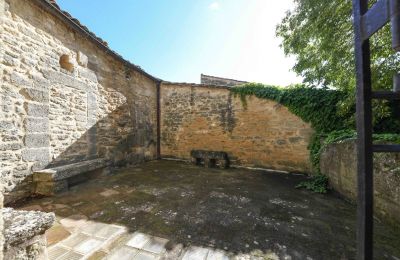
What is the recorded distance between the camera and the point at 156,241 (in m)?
2.32

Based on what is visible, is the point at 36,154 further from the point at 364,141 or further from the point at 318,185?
the point at 318,185

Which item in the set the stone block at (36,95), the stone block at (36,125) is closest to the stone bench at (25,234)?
the stone block at (36,125)

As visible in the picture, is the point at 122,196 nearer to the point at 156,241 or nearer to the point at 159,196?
the point at 159,196

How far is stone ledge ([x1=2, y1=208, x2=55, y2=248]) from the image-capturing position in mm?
1325

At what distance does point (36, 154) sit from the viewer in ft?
12.1

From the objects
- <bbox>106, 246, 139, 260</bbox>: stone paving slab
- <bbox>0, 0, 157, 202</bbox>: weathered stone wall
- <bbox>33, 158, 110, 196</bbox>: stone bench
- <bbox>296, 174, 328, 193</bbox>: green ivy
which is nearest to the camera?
<bbox>106, 246, 139, 260</bbox>: stone paving slab

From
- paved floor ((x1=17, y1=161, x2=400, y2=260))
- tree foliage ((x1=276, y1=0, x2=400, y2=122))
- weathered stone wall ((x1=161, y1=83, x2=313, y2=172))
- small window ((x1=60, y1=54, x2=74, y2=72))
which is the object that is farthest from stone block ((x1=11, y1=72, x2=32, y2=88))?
tree foliage ((x1=276, y1=0, x2=400, y2=122))

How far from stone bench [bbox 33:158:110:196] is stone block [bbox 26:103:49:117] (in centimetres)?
112

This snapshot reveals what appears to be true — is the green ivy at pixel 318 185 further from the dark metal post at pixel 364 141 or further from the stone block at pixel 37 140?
the stone block at pixel 37 140

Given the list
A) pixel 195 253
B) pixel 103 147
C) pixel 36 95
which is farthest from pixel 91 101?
pixel 195 253

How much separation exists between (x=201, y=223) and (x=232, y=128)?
4926 mm

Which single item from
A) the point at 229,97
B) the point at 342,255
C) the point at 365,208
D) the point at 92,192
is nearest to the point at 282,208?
the point at 342,255

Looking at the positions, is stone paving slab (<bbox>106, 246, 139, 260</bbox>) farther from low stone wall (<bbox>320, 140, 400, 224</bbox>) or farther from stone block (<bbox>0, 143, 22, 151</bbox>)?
low stone wall (<bbox>320, 140, 400, 224</bbox>)

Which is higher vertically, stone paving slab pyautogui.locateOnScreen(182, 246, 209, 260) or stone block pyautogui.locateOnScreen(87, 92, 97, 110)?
stone block pyautogui.locateOnScreen(87, 92, 97, 110)
